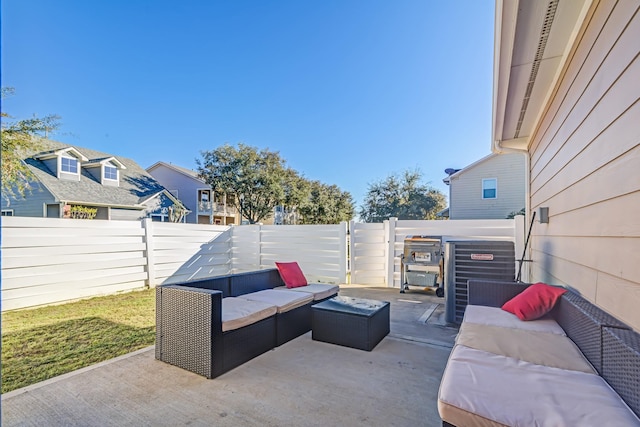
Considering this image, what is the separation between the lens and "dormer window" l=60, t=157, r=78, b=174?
13.3 meters

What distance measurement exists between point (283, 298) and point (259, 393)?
1273 mm

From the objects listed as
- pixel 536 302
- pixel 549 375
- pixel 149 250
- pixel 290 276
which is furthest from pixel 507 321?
pixel 149 250

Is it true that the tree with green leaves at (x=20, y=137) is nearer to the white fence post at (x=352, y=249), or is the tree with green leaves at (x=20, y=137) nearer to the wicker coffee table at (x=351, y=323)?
the wicker coffee table at (x=351, y=323)

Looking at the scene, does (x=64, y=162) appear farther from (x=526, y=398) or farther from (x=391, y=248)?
(x=526, y=398)

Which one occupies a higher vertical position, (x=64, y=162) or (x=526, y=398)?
(x=64, y=162)

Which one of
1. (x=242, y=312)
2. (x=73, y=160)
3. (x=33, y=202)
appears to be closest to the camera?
(x=242, y=312)

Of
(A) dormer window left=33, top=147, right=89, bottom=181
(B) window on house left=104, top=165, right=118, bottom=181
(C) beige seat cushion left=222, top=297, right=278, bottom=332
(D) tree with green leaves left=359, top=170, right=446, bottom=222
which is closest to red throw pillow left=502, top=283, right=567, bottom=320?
(C) beige seat cushion left=222, top=297, right=278, bottom=332

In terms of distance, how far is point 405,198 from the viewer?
1900 cm

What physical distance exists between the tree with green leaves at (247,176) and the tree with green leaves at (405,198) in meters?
6.20

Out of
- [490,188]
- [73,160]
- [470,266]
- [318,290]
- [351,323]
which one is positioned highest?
[73,160]

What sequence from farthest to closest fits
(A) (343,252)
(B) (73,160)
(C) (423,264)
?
(B) (73,160), (A) (343,252), (C) (423,264)

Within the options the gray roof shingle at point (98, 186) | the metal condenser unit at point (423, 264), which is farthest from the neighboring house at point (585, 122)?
the gray roof shingle at point (98, 186)

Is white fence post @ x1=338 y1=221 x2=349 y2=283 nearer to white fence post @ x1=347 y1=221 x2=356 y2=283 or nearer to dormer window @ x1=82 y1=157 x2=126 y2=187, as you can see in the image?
white fence post @ x1=347 y1=221 x2=356 y2=283

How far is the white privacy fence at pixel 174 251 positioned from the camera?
493cm
